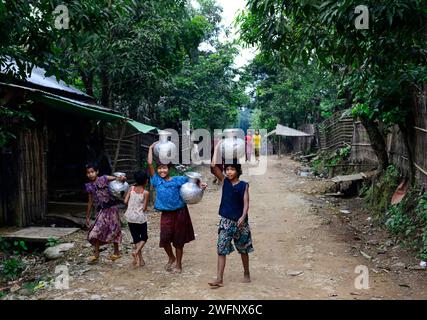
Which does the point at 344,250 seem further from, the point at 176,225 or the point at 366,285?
the point at 176,225

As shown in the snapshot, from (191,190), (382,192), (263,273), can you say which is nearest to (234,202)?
(191,190)

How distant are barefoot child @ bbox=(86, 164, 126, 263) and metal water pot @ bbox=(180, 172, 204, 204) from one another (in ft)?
3.91

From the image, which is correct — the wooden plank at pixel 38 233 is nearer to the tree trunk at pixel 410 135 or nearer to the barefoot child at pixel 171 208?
the barefoot child at pixel 171 208

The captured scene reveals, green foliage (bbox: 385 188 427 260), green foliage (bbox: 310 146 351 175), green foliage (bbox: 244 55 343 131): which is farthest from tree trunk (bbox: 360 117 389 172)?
green foliage (bbox: 244 55 343 131)

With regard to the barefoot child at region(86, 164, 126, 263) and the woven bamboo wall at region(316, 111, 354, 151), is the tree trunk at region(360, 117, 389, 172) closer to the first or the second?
the woven bamboo wall at region(316, 111, 354, 151)

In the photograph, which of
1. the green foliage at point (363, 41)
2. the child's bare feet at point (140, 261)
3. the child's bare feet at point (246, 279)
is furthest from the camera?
the child's bare feet at point (140, 261)

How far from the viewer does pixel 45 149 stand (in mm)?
7801

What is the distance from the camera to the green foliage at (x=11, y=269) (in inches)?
221

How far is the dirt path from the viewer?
4270 millimetres

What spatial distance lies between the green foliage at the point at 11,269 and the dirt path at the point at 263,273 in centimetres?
88

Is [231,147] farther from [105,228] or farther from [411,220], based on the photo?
[411,220]

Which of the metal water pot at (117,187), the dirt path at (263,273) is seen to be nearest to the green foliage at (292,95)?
the dirt path at (263,273)

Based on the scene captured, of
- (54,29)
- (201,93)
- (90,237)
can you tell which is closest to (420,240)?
(90,237)

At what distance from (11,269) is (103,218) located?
5.35 ft
